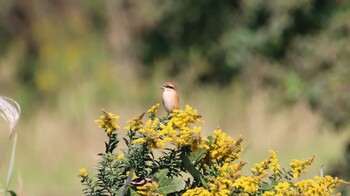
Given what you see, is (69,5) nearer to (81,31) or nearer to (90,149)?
(81,31)

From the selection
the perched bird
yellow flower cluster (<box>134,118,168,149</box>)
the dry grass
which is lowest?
yellow flower cluster (<box>134,118,168,149</box>)

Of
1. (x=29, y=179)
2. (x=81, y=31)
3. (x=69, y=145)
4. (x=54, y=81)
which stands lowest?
(x=29, y=179)

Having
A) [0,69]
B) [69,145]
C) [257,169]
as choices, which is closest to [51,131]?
[69,145]

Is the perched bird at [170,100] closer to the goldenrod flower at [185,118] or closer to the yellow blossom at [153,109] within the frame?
the yellow blossom at [153,109]

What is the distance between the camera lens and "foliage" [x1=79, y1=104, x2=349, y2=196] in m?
4.52

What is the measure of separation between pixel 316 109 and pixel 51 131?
482 centimetres

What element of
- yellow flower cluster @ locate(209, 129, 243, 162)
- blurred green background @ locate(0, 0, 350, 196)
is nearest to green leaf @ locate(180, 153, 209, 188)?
yellow flower cluster @ locate(209, 129, 243, 162)

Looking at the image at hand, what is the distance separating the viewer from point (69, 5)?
23.2 metres

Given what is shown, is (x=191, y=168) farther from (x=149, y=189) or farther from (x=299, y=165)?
(x=299, y=165)

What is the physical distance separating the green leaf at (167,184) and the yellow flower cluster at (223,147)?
0.22 meters

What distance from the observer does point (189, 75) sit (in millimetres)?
21031

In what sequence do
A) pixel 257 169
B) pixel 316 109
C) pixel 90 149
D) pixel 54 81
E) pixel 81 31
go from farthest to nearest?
pixel 81 31
pixel 54 81
pixel 90 149
pixel 316 109
pixel 257 169

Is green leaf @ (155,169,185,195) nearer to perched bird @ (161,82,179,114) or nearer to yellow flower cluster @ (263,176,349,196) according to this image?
yellow flower cluster @ (263,176,349,196)

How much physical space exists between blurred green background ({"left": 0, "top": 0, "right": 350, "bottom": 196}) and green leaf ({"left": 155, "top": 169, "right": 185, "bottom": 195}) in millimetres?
11926
